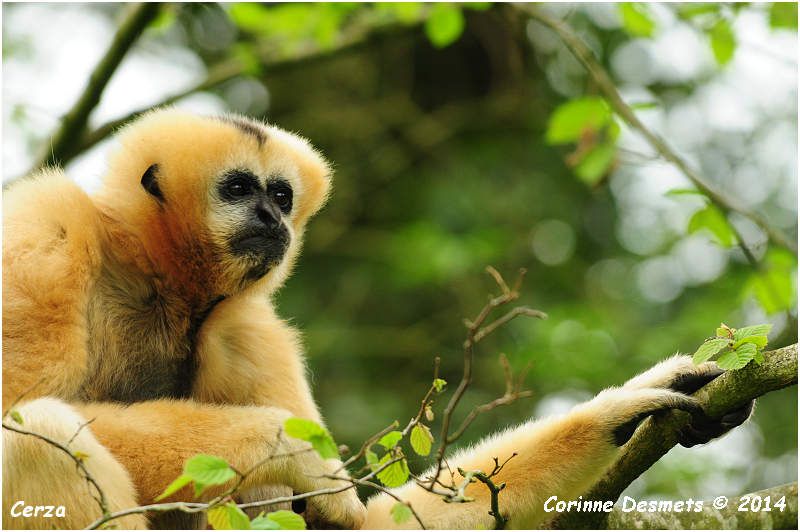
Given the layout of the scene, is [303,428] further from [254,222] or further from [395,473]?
[254,222]

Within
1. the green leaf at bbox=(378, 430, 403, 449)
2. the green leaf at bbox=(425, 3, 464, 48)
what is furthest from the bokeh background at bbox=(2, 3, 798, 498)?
the green leaf at bbox=(378, 430, 403, 449)

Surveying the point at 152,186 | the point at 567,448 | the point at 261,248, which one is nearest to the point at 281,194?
the point at 261,248

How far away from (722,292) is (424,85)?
204 inches

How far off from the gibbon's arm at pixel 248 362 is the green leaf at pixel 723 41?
3755 millimetres

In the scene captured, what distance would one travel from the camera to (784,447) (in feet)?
36.3

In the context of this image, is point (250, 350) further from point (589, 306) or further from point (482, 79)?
point (482, 79)

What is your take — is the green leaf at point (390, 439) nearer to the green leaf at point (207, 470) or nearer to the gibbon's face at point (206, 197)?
the green leaf at point (207, 470)

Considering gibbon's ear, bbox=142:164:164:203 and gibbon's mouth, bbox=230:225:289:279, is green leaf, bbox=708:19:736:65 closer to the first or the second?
gibbon's mouth, bbox=230:225:289:279

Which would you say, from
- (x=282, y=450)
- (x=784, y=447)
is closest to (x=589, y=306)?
(x=784, y=447)

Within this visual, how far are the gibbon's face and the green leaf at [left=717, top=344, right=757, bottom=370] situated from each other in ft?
8.41

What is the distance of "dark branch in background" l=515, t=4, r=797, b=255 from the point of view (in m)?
5.91

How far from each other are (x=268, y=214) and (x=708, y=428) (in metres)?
2.62

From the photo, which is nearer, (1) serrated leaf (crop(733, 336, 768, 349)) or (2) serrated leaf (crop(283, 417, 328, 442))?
(2) serrated leaf (crop(283, 417, 328, 442))

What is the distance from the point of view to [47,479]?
375 centimetres
